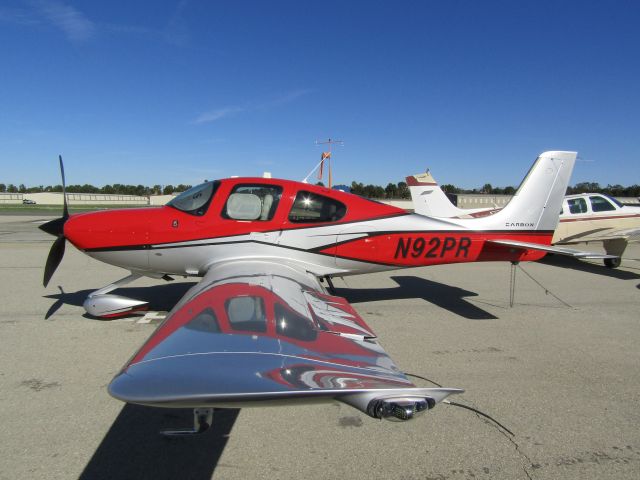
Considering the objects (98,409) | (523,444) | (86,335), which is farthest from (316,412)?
(86,335)

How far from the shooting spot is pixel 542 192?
572 cm

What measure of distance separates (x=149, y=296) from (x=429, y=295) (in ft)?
17.0

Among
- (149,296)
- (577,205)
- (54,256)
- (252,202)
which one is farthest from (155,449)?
(577,205)

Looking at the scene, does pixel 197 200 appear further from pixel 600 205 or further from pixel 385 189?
pixel 385 189

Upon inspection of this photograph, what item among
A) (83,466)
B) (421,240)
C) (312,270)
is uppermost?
(421,240)

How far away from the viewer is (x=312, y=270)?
15.8 ft

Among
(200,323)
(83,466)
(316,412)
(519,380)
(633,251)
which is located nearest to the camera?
(83,466)

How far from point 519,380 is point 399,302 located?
2882mm

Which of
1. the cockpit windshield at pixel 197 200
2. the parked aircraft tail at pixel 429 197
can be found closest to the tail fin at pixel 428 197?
the parked aircraft tail at pixel 429 197

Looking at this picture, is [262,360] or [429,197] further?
[429,197]

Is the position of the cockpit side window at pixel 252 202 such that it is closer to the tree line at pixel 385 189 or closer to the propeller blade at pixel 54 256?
the propeller blade at pixel 54 256

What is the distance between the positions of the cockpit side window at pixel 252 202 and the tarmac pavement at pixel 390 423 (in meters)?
1.95

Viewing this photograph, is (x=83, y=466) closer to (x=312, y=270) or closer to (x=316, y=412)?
(x=316, y=412)

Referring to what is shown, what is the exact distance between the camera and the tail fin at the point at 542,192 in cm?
569
